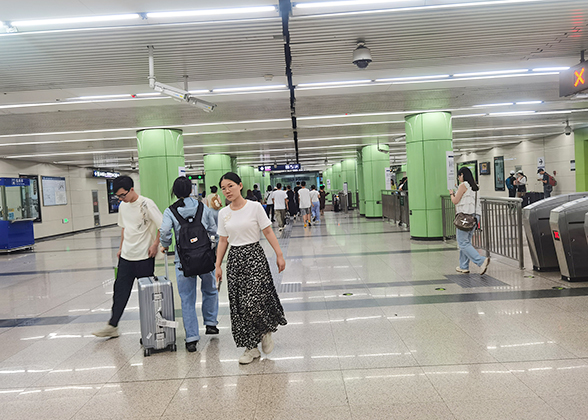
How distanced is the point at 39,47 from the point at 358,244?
7.93 m

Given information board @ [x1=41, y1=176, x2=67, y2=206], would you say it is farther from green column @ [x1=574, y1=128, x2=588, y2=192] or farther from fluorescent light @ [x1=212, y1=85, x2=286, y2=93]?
green column @ [x1=574, y1=128, x2=588, y2=192]

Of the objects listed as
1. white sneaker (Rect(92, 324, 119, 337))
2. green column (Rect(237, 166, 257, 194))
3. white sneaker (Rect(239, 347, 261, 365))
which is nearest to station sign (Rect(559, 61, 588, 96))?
white sneaker (Rect(239, 347, 261, 365))

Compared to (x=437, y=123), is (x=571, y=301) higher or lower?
lower

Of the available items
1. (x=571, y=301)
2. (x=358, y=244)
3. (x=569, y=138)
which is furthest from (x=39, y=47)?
(x=569, y=138)

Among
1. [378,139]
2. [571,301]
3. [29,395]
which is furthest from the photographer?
[378,139]

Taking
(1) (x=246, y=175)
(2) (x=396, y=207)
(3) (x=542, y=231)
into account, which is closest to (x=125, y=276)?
(3) (x=542, y=231)

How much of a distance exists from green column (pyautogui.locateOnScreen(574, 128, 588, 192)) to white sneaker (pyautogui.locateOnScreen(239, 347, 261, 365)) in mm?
20605

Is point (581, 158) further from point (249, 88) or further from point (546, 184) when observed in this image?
point (249, 88)

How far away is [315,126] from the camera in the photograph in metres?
13.5

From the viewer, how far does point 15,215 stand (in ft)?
47.9

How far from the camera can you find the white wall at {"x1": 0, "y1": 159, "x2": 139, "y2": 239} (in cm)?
1831

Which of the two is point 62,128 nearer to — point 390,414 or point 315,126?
point 315,126

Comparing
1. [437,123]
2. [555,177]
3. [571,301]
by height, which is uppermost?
[437,123]

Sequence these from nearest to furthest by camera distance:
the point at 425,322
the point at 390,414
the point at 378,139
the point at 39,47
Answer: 1. the point at 390,414
2. the point at 425,322
3. the point at 39,47
4. the point at 378,139
